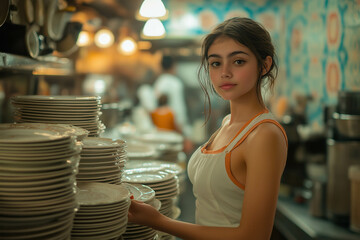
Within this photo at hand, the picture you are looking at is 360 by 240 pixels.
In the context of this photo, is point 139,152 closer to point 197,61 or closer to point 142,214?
point 142,214

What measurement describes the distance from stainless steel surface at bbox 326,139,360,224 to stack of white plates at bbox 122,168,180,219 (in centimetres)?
176

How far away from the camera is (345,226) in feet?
10.2

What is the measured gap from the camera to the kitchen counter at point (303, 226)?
2.92 metres

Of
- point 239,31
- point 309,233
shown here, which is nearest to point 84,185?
point 239,31

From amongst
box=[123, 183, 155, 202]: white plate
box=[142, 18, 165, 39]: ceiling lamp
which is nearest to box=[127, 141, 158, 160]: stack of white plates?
box=[123, 183, 155, 202]: white plate

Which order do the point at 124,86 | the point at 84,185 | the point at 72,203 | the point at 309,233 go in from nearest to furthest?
1. the point at 72,203
2. the point at 84,185
3. the point at 309,233
4. the point at 124,86

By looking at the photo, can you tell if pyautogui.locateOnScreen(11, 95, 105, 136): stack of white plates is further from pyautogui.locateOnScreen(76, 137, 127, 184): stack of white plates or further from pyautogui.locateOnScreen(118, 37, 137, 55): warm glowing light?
pyautogui.locateOnScreen(118, 37, 137, 55): warm glowing light

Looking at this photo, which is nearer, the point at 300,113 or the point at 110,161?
the point at 110,161

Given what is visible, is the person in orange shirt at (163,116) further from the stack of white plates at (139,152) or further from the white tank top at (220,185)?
the white tank top at (220,185)

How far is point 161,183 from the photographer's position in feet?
5.91

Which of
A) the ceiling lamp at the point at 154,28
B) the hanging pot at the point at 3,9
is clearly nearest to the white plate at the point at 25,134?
the hanging pot at the point at 3,9

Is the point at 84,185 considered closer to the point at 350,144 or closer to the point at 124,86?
the point at 350,144

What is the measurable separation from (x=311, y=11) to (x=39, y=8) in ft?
13.7

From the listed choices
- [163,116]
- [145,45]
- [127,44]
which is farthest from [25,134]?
[145,45]
